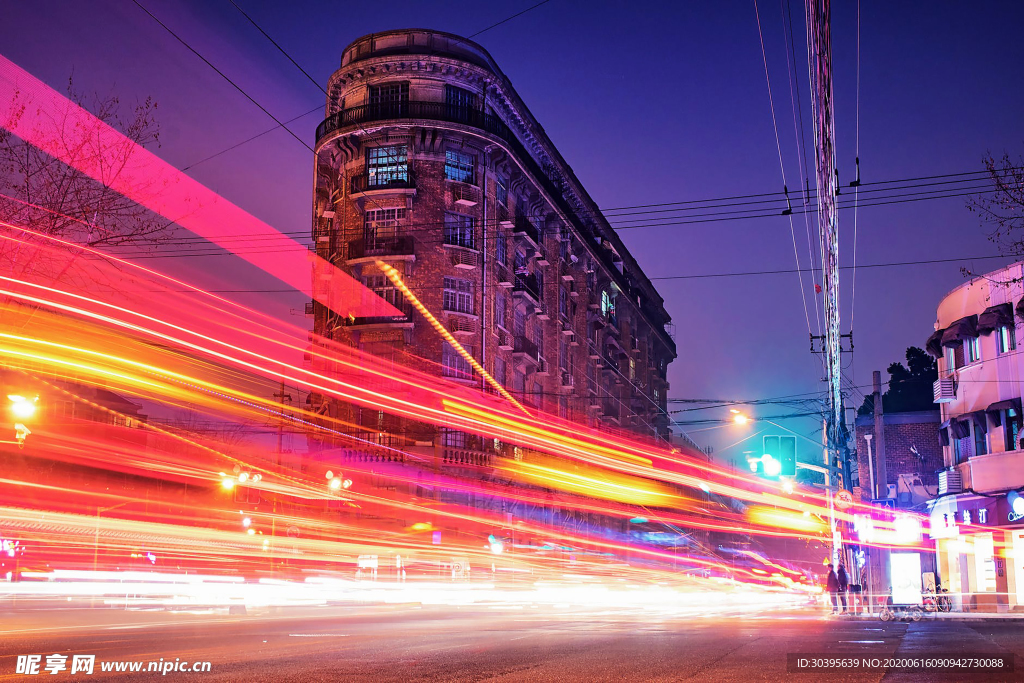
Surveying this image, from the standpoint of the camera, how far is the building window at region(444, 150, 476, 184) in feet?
150

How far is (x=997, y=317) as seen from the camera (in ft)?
108

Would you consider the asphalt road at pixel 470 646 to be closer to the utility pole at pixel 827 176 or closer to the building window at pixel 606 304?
the utility pole at pixel 827 176

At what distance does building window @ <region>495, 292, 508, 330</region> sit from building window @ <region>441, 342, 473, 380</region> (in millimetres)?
3411

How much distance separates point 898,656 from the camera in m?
12.7

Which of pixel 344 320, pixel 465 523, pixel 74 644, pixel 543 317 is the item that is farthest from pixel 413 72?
pixel 74 644

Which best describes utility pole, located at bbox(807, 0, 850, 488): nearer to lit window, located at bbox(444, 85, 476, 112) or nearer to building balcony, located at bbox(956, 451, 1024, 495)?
building balcony, located at bbox(956, 451, 1024, 495)

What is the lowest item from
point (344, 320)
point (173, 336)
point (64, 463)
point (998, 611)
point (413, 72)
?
point (998, 611)

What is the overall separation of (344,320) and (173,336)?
21943 millimetres

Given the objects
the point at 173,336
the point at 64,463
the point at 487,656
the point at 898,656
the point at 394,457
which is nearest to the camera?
the point at 487,656

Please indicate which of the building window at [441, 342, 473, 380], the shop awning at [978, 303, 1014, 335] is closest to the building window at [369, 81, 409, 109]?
the building window at [441, 342, 473, 380]

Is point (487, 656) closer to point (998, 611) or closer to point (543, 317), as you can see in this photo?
point (998, 611)

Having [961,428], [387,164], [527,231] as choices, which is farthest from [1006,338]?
[387,164]

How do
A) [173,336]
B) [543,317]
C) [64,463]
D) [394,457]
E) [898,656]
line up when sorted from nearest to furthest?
[898,656] < [173,336] < [64,463] < [394,457] < [543,317]

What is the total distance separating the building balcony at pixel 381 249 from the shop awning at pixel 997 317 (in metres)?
24.2
